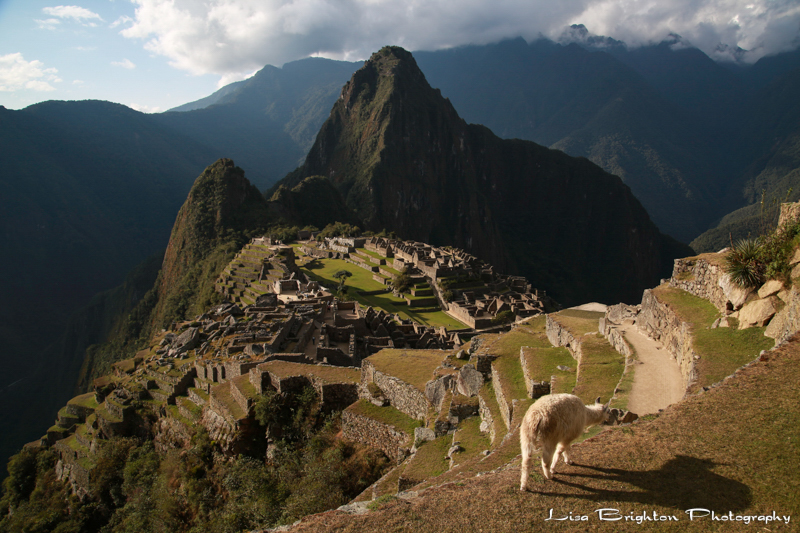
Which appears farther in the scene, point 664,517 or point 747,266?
point 747,266

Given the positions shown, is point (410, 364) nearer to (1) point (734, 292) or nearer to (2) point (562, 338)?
(2) point (562, 338)

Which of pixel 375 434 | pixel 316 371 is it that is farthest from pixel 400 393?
pixel 316 371

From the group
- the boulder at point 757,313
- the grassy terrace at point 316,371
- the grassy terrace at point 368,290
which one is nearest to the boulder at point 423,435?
the grassy terrace at point 316,371

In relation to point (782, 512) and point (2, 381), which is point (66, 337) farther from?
point (782, 512)

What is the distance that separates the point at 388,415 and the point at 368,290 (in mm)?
39207

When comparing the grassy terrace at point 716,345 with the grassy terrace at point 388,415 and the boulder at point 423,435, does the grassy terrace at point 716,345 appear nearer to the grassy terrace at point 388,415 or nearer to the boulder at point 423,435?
the boulder at point 423,435

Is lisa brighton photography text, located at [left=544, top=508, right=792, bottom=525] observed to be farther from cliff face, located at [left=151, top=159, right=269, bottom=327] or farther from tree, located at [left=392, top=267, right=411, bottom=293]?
cliff face, located at [left=151, top=159, right=269, bottom=327]

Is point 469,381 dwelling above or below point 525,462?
below

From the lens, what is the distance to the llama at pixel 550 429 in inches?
202

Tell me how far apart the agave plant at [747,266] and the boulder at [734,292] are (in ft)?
0.34

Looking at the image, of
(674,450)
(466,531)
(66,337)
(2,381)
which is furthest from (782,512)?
(66,337)

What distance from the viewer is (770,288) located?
864 cm

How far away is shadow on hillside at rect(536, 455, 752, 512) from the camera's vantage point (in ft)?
15.0

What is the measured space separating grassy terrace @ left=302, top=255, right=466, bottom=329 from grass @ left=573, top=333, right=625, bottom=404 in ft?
95.0
